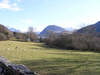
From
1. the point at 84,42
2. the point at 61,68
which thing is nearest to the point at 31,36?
the point at 84,42

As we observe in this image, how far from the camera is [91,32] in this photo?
121ft

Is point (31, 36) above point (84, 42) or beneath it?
above

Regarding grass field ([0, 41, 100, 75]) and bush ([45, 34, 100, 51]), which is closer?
grass field ([0, 41, 100, 75])

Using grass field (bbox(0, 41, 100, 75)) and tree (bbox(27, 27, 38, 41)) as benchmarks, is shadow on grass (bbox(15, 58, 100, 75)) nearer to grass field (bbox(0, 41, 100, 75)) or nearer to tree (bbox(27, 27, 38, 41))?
grass field (bbox(0, 41, 100, 75))

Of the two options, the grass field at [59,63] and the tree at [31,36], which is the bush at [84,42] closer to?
the grass field at [59,63]

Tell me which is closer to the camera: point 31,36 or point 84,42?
point 84,42

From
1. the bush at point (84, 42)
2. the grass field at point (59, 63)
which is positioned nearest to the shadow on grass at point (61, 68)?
the grass field at point (59, 63)

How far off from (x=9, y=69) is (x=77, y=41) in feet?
Answer: 109

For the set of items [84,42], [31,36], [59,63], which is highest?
[31,36]

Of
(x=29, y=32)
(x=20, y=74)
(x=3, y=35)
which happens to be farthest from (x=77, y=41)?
(x=29, y=32)

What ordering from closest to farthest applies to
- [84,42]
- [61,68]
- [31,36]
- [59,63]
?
[61,68] < [59,63] < [84,42] < [31,36]

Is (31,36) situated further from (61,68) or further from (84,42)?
(61,68)

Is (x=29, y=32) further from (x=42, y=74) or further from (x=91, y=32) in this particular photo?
(x=42, y=74)

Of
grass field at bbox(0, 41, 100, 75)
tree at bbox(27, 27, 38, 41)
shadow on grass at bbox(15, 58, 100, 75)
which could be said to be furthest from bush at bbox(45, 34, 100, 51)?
tree at bbox(27, 27, 38, 41)
